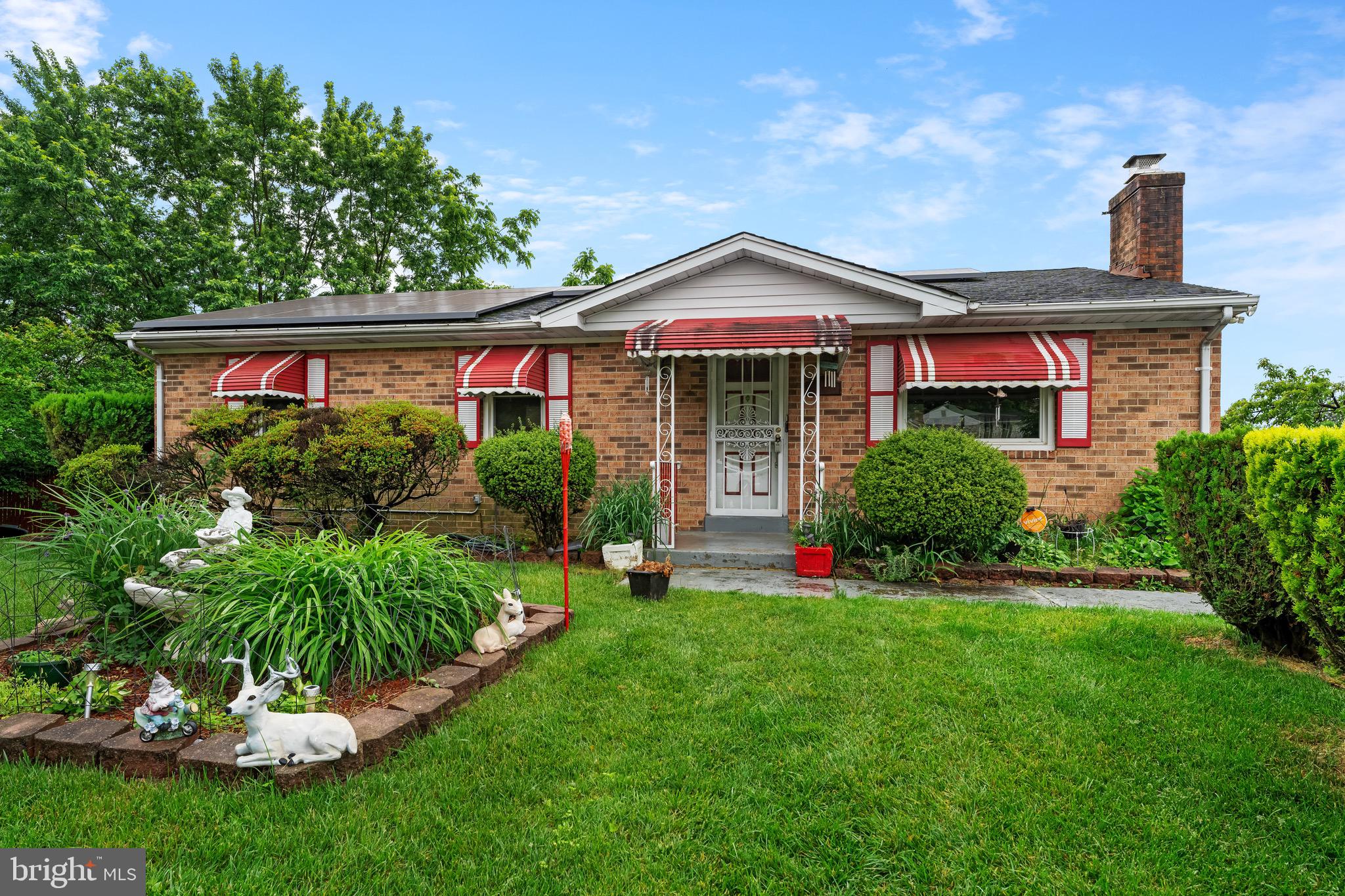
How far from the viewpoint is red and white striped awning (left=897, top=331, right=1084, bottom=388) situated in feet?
25.1

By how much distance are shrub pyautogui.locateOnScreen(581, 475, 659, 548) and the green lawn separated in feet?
11.5

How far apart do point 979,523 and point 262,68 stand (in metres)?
26.7

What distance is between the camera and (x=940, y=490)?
6574mm

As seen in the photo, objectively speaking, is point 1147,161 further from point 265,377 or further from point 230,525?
point 265,377

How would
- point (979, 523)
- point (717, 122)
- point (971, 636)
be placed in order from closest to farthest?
point (971, 636), point (979, 523), point (717, 122)

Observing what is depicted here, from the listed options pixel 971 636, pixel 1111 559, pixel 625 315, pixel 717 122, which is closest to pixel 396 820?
pixel 971 636

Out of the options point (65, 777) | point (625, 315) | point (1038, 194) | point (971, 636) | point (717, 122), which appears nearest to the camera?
point (65, 777)

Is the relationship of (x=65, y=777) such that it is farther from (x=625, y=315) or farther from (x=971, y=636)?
(x=625, y=315)

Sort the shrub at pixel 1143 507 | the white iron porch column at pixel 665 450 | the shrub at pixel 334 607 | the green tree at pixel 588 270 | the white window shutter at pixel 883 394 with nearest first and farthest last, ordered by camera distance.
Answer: the shrub at pixel 334 607
the shrub at pixel 1143 507
the white iron porch column at pixel 665 450
the white window shutter at pixel 883 394
the green tree at pixel 588 270

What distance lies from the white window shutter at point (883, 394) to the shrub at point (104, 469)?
33.2 ft

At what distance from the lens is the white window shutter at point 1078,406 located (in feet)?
26.4

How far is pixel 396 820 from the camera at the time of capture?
7.88ft

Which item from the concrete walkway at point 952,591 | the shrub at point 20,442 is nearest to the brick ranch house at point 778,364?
the concrete walkway at point 952,591

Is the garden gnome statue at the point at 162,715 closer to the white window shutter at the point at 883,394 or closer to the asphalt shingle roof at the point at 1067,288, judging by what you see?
the white window shutter at the point at 883,394
